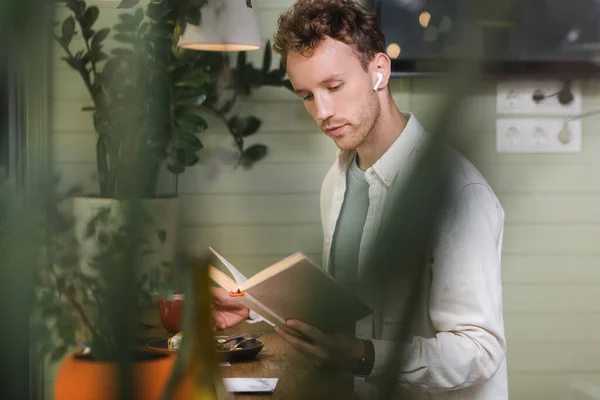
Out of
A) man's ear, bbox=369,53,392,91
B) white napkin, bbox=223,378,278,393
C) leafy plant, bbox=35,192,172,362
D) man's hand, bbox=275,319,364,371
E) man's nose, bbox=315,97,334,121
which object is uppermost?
man's ear, bbox=369,53,392,91

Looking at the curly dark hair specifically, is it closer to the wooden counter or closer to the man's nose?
the man's nose

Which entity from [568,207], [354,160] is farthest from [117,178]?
[568,207]

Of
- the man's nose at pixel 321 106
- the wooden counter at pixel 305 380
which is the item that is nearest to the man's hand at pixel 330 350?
the wooden counter at pixel 305 380

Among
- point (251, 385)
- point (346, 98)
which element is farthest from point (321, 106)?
point (251, 385)

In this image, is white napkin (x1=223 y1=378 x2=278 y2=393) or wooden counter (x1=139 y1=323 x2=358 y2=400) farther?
white napkin (x1=223 y1=378 x2=278 y2=393)

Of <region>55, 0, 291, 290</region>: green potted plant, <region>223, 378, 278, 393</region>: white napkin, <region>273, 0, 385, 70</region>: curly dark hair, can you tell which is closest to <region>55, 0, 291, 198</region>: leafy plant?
<region>55, 0, 291, 290</region>: green potted plant

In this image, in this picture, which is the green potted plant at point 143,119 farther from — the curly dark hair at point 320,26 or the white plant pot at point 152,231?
the curly dark hair at point 320,26

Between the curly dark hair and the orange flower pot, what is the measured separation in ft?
1.64

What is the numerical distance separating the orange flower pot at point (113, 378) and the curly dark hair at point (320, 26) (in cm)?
50

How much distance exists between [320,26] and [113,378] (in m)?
1.01

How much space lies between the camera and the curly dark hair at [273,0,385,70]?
765 mm

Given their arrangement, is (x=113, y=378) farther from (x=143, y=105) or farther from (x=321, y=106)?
(x=321, y=106)

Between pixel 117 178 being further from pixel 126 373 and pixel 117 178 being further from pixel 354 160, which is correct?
pixel 354 160

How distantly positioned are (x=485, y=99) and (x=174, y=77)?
2.1 inches
